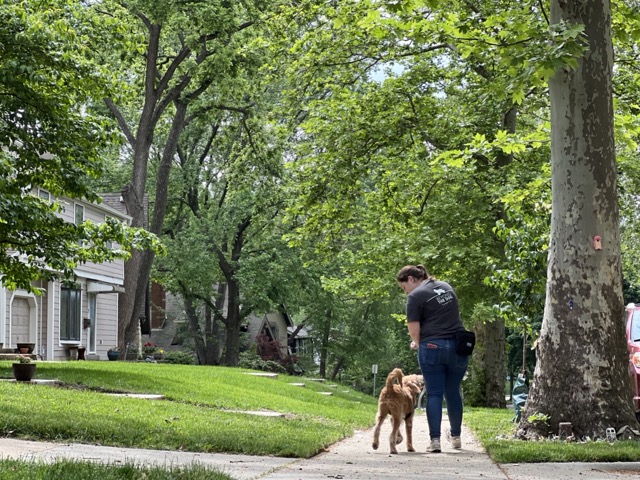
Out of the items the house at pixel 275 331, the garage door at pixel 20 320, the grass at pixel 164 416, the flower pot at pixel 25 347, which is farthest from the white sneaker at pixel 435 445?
the house at pixel 275 331

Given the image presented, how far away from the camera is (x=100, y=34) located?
19703 millimetres

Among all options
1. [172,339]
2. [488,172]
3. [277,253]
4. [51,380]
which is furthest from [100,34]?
[172,339]

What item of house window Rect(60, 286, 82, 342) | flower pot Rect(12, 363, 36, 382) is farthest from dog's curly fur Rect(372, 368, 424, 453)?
house window Rect(60, 286, 82, 342)

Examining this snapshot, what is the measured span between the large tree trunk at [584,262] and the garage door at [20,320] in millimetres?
24651

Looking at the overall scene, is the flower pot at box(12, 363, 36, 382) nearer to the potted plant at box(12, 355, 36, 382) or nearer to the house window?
the potted plant at box(12, 355, 36, 382)

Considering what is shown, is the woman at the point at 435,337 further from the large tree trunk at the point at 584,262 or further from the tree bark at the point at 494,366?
the tree bark at the point at 494,366

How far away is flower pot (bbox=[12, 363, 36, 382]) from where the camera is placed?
17.4 meters

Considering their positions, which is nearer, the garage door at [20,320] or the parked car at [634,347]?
the parked car at [634,347]

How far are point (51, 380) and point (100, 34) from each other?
23.8ft

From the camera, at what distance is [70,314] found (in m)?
36.1

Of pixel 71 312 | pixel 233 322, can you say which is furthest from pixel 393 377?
pixel 233 322

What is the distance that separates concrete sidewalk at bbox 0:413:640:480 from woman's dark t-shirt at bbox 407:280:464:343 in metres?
1.29

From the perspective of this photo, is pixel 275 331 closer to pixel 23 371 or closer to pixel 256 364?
pixel 256 364

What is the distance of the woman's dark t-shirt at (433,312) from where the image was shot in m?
9.88
